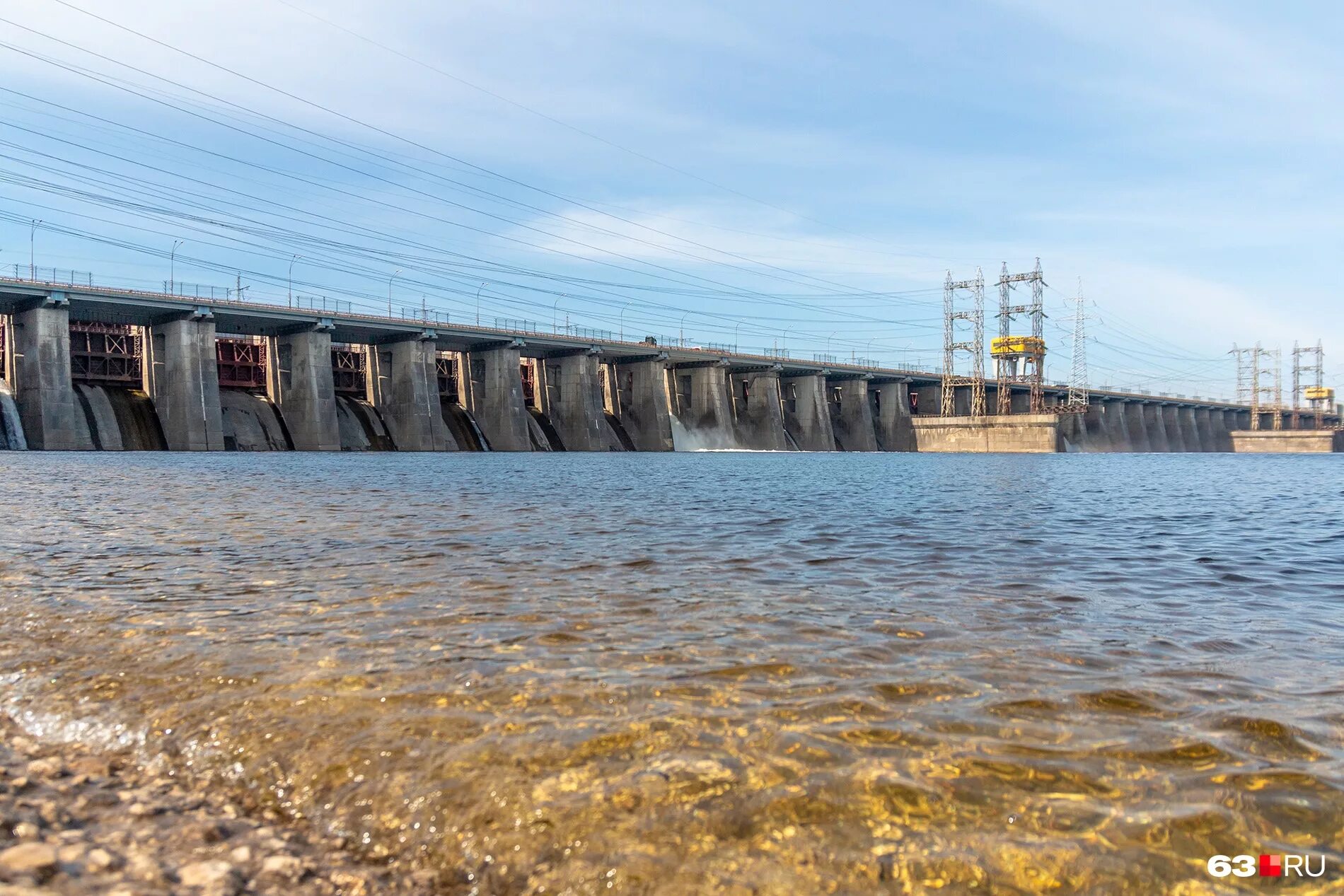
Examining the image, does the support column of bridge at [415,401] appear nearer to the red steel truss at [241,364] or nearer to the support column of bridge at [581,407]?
the red steel truss at [241,364]

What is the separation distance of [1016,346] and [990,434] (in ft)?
67.6

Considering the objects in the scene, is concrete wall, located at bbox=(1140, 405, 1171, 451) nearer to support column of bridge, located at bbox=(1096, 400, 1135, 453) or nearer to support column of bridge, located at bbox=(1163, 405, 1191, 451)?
support column of bridge, located at bbox=(1163, 405, 1191, 451)

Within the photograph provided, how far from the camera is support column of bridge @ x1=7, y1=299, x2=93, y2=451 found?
155 feet

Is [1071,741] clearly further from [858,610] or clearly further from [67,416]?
[67,416]

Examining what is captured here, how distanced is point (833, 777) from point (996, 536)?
1138cm

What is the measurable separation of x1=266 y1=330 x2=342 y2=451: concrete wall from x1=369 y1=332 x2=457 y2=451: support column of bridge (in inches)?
196

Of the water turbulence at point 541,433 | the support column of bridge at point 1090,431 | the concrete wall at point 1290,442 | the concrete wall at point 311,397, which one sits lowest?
the concrete wall at point 1290,442

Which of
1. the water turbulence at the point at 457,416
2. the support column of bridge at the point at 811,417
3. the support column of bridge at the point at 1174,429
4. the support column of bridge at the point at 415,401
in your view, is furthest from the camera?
the support column of bridge at the point at 1174,429

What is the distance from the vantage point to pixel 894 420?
107 m

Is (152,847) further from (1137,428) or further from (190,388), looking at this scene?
(1137,428)

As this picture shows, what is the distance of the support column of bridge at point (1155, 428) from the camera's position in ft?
466

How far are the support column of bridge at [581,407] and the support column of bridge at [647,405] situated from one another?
5197 mm

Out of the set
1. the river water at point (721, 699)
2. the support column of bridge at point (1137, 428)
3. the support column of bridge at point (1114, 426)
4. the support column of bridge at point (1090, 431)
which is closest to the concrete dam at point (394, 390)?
the support column of bridge at point (1090, 431)

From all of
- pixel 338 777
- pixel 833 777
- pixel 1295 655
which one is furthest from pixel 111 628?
pixel 1295 655
